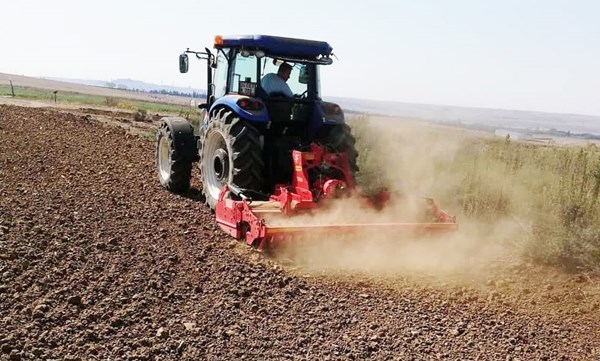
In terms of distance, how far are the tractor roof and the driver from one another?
21 cm

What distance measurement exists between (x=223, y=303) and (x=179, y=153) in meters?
4.40

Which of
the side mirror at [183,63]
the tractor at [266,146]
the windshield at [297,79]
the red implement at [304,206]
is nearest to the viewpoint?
the red implement at [304,206]

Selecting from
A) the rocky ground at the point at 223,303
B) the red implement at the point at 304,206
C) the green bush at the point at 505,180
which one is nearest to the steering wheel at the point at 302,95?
the red implement at the point at 304,206

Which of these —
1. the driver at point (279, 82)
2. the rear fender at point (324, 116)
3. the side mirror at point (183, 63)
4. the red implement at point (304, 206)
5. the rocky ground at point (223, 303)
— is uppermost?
the side mirror at point (183, 63)

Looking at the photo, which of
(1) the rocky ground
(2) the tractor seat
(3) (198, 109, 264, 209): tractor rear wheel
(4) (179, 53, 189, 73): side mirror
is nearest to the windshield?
(2) the tractor seat

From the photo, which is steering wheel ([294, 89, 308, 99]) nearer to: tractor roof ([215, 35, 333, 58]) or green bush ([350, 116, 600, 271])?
tractor roof ([215, 35, 333, 58])

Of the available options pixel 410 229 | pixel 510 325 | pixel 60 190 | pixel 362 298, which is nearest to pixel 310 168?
pixel 410 229

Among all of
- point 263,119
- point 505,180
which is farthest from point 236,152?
point 505,180

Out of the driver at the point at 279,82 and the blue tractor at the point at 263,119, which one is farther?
the driver at the point at 279,82

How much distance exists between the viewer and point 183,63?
29.2 ft

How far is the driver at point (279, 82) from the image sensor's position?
26.1 ft

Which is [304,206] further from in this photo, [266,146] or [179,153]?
[179,153]

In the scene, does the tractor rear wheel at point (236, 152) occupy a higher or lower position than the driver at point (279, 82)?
lower

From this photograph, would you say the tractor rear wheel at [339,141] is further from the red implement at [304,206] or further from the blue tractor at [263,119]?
the red implement at [304,206]
